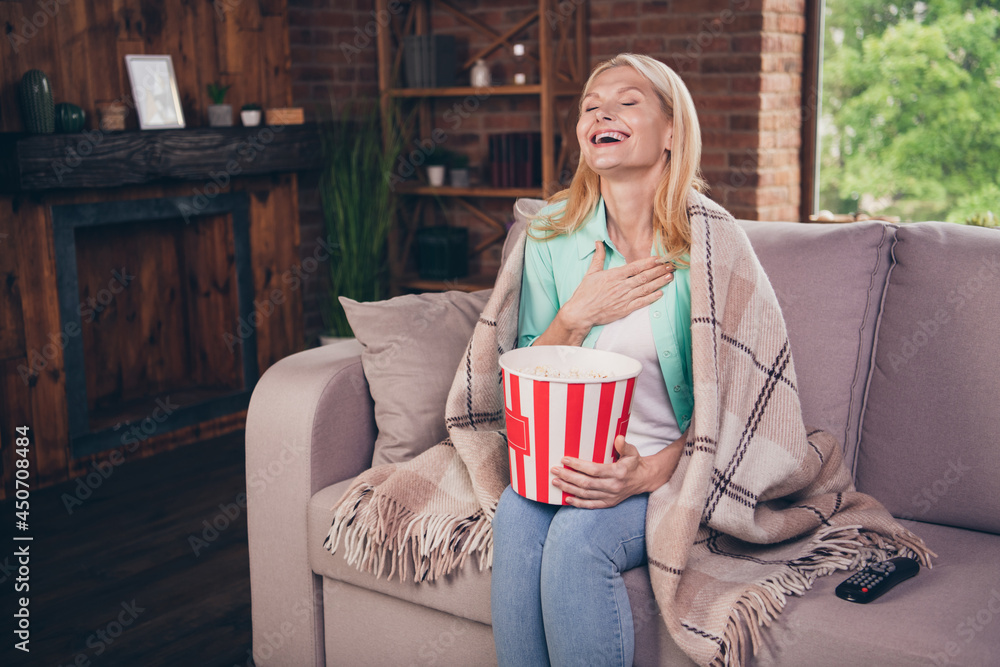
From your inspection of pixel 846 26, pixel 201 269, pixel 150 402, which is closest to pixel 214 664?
pixel 150 402

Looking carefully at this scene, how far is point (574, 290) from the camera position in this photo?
169 cm

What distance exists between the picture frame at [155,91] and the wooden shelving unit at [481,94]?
104cm

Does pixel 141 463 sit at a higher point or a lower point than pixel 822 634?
lower

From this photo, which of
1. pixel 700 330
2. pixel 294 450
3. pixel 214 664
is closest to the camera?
pixel 700 330

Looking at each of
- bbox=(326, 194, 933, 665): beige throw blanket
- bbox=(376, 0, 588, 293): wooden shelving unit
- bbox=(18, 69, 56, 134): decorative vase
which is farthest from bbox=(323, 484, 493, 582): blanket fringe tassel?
bbox=(376, 0, 588, 293): wooden shelving unit

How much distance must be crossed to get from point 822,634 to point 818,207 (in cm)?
281

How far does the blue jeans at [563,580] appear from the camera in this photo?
4.46ft

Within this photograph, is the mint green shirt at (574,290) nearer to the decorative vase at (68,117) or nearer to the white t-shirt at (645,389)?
the white t-shirt at (645,389)

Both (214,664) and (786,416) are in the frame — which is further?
(214,664)

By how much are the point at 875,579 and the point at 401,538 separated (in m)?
0.76

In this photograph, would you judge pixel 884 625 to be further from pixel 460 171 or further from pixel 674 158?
pixel 460 171

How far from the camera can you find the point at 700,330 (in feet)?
4.93

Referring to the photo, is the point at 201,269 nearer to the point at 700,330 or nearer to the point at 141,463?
the point at 141,463

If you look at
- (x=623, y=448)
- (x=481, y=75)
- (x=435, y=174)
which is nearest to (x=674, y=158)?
(x=623, y=448)
